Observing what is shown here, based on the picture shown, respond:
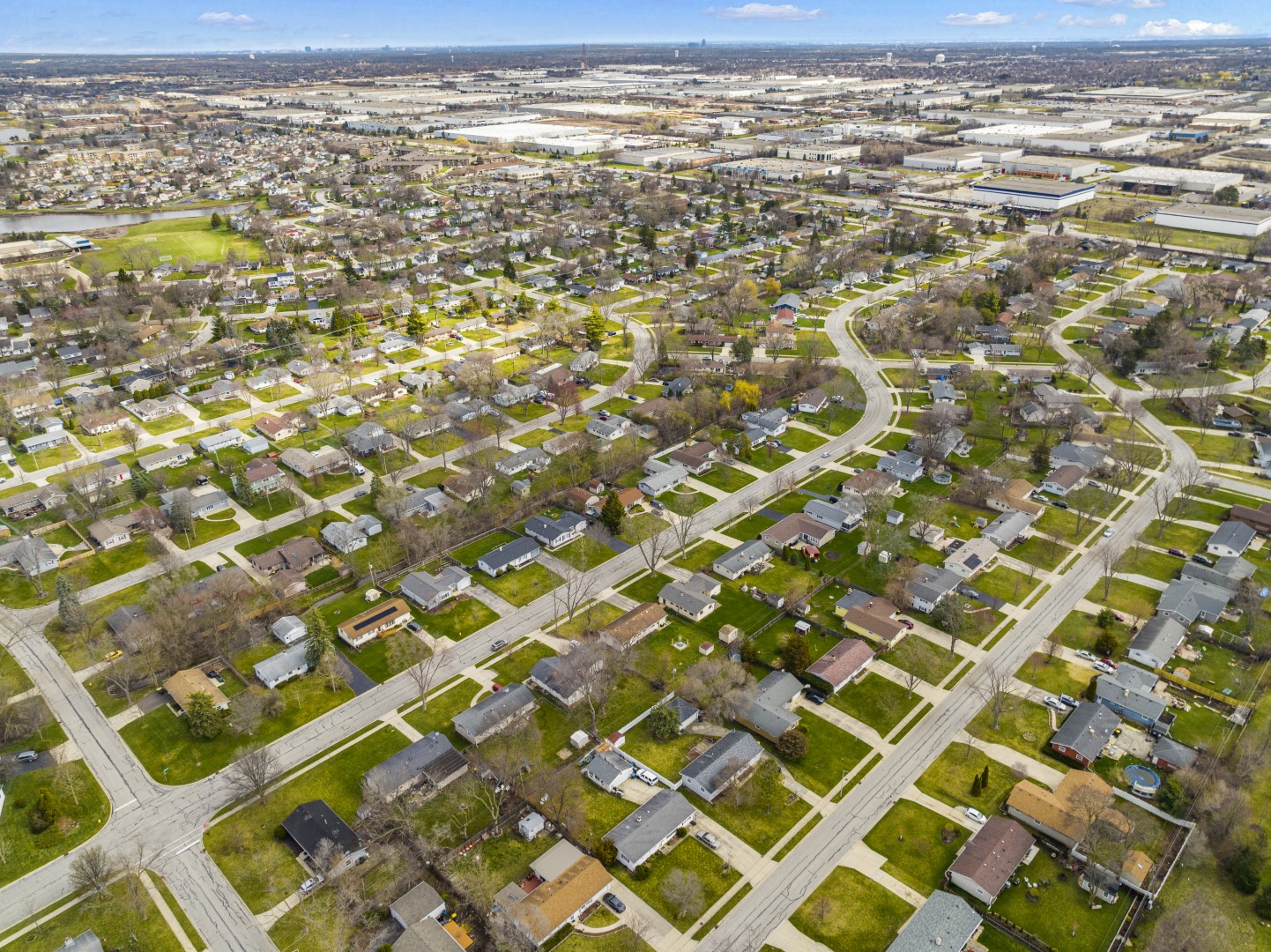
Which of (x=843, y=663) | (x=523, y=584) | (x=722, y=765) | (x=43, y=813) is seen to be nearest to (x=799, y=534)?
(x=843, y=663)

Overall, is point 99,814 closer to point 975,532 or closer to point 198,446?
point 198,446

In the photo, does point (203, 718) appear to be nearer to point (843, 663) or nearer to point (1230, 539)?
point (843, 663)

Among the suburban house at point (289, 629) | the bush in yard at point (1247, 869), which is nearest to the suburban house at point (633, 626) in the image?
the suburban house at point (289, 629)

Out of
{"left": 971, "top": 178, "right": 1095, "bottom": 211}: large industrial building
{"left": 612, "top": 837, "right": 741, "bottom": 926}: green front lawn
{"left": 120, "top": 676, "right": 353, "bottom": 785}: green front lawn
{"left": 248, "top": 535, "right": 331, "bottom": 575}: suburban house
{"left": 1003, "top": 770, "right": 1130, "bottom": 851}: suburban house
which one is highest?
{"left": 971, "top": 178, "right": 1095, "bottom": 211}: large industrial building

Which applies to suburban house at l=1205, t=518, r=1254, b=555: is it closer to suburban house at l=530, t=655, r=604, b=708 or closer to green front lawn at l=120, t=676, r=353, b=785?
suburban house at l=530, t=655, r=604, b=708

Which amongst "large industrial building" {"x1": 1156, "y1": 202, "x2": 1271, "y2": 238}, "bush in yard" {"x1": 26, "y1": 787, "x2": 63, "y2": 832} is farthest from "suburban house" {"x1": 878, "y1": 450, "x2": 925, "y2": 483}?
"large industrial building" {"x1": 1156, "y1": 202, "x2": 1271, "y2": 238}

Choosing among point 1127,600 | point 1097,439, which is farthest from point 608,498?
point 1097,439

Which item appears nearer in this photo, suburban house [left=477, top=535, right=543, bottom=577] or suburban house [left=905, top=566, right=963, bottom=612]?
suburban house [left=905, top=566, right=963, bottom=612]
